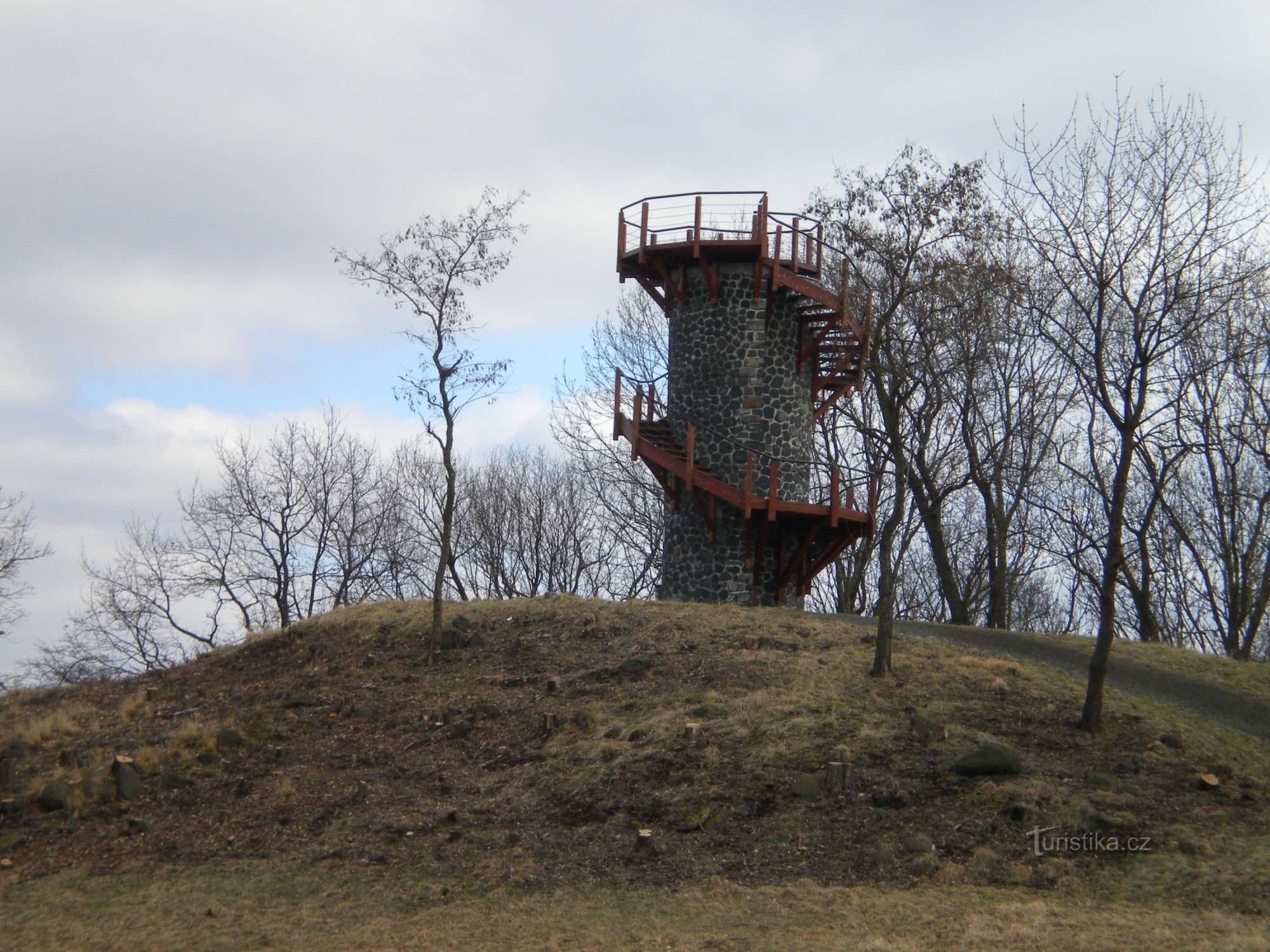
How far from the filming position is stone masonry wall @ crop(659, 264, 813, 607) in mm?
23641

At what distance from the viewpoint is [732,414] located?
23.9 m

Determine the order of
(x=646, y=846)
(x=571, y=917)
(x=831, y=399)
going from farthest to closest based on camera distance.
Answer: (x=831, y=399), (x=646, y=846), (x=571, y=917)

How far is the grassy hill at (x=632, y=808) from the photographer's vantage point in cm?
1004

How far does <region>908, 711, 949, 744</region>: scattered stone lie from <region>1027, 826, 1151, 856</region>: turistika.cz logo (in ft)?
7.73

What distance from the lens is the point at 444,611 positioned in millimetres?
20938

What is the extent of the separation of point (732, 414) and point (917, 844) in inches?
541

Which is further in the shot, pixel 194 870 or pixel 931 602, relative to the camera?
pixel 931 602

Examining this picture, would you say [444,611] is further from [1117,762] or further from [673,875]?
[1117,762]

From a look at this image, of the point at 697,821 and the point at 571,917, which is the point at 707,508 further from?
the point at 571,917

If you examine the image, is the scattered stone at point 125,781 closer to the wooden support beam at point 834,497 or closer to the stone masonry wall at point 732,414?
the stone masonry wall at point 732,414

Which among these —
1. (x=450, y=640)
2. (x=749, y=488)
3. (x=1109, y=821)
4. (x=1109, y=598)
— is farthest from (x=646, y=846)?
(x=749, y=488)

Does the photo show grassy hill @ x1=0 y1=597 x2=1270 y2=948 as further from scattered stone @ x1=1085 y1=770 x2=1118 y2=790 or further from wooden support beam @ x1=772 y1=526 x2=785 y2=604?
wooden support beam @ x1=772 y1=526 x2=785 y2=604

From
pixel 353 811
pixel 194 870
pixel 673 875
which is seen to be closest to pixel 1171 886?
pixel 673 875

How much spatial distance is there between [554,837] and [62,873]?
5290 millimetres
